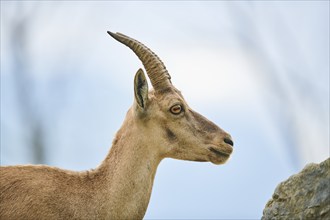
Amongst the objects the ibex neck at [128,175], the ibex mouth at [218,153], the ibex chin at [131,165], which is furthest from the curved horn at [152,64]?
the ibex mouth at [218,153]

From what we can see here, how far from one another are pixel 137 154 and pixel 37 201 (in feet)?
6.04

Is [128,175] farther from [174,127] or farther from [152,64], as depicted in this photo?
[152,64]

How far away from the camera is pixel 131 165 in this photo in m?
12.5

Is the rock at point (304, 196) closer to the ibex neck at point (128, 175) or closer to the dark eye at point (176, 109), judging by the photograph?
the ibex neck at point (128, 175)

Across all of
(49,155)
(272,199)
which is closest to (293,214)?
(272,199)

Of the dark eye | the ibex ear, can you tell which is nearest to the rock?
the dark eye

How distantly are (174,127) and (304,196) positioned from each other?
2954mm

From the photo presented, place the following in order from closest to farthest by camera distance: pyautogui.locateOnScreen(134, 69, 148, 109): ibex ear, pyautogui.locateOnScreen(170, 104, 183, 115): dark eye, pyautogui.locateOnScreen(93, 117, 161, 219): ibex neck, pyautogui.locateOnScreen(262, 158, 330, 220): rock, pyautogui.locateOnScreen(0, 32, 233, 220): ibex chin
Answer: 1. pyautogui.locateOnScreen(262, 158, 330, 220): rock
2. pyautogui.locateOnScreen(0, 32, 233, 220): ibex chin
3. pyautogui.locateOnScreen(93, 117, 161, 219): ibex neck
4. pyautogui.locateOnScreen(134, 69, 148, 109): ibex ear
5. pyautogui.locateOnScreen(170, 104, 183, 115): dark eye

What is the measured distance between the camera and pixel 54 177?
12367 mm

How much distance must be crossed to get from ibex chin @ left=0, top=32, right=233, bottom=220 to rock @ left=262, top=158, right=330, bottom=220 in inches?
68.4

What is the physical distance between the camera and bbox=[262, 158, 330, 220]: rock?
10609mm

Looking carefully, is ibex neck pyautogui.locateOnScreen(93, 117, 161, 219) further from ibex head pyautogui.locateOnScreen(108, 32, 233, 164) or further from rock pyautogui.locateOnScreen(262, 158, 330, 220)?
rock pyautogui.locateOnScreen(262, 158, 330, 220)

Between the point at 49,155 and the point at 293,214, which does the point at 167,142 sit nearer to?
the point at 293,214

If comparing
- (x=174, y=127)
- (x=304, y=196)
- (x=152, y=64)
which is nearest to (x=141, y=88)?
(x=152, y=64)
